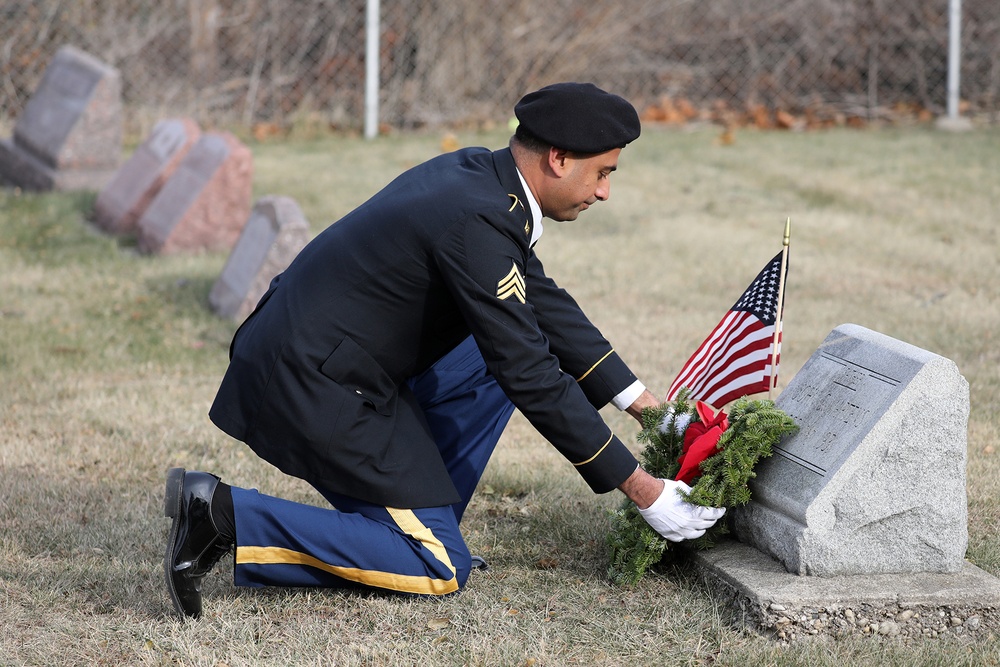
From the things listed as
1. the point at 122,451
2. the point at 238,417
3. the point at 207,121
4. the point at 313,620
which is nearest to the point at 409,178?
the point at 238,417

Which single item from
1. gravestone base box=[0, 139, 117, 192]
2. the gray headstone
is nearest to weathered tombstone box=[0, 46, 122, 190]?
gravestone base box=[0, 139, 117, 192]

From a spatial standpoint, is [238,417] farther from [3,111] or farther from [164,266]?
[3,111]

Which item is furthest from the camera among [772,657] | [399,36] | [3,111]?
[399,36]

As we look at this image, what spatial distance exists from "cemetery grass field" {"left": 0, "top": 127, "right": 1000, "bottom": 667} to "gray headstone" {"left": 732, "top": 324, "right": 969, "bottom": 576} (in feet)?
0.80

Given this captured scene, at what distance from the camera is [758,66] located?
13.3m

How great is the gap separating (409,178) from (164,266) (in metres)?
5.08

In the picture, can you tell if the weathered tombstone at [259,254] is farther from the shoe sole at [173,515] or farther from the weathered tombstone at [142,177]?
the shoe sole at [173,515]

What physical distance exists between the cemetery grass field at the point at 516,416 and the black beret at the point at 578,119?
1350 millimetres

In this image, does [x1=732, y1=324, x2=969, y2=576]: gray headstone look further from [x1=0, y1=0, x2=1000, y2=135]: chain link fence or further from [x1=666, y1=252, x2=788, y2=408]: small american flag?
[x1=0, y1=0, x2=1000, y2=135]: chain link fence

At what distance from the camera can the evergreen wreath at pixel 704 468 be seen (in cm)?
329

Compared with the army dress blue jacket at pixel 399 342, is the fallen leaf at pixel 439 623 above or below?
below

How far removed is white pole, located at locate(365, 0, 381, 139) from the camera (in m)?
12.0

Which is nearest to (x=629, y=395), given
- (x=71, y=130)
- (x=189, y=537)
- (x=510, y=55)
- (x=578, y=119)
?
(x=578, y=119)

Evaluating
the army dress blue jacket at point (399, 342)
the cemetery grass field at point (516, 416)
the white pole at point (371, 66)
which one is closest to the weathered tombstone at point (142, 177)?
the cemetery grass field at point (516, 416)
